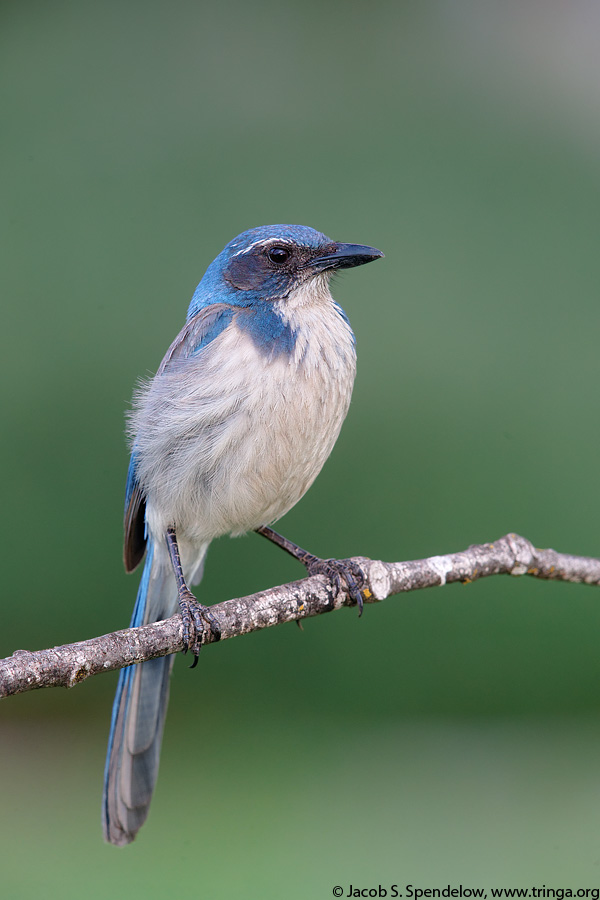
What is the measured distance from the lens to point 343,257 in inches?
109

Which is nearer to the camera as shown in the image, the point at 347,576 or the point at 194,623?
the point at 194,623

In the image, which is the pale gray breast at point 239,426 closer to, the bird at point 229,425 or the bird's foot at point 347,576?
the bird at point 229,425

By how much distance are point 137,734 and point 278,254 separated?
5.49 feet

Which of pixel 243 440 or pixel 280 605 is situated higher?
pixel 243 440

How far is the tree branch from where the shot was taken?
1918 millimetres

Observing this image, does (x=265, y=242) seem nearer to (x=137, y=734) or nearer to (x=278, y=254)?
(x=278, y=254)

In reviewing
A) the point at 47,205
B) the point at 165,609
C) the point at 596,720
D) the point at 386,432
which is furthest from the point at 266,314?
the point at 596,720

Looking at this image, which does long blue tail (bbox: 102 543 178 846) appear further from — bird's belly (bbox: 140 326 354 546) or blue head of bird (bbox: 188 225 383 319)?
blue head of bird (bbox: 188 225 383 319)

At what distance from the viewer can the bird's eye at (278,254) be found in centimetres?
281

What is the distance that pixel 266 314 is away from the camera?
2.74 m

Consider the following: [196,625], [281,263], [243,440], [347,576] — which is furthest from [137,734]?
[281,263]

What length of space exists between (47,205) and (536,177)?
2.54m

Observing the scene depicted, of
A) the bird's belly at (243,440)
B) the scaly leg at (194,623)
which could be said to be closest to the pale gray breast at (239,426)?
the bird's belly at (243,440)

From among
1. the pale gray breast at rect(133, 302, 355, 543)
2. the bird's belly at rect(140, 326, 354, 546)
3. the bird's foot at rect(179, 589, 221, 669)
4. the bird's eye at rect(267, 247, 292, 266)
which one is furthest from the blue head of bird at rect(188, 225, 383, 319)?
the bird's foot at rect(179, 589, 221, 669)
